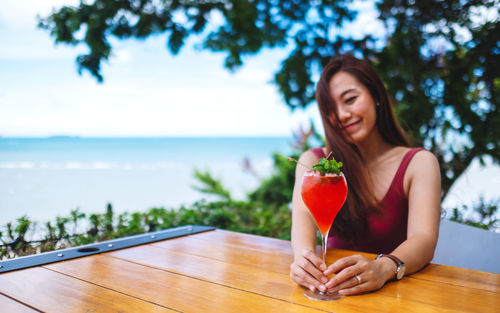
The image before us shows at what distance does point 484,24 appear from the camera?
9.57 feet

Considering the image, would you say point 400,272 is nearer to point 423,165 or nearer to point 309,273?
point 309,273

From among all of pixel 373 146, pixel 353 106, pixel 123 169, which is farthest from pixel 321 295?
pixel 123 169

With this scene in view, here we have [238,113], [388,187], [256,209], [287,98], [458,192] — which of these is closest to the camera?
[388,187]

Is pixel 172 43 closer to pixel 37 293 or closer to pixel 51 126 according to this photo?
pixel 37 293

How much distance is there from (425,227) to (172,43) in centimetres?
206

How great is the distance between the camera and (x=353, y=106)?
6.36 feet

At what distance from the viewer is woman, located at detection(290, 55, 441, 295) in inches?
66.6

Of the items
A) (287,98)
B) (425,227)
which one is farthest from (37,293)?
(287,98)

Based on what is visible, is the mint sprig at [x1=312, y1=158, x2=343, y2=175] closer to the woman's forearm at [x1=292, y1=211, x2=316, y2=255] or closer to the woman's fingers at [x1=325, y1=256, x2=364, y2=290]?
the woman's fingers at [x1=325, y1=256, x2=364, y2=290]

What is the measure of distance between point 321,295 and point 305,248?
0.39m

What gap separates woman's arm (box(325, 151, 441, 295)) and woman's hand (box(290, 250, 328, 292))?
3cm

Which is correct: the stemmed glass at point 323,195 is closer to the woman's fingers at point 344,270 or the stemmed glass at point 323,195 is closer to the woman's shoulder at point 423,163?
the woman's fingers at point 344,270

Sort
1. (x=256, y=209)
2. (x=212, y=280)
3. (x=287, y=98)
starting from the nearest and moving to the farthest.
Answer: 1. (x=212, y=280)
2. (x=287, y=98)
3. (x=256, y=209)

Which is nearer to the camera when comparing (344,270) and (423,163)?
(344,270)
